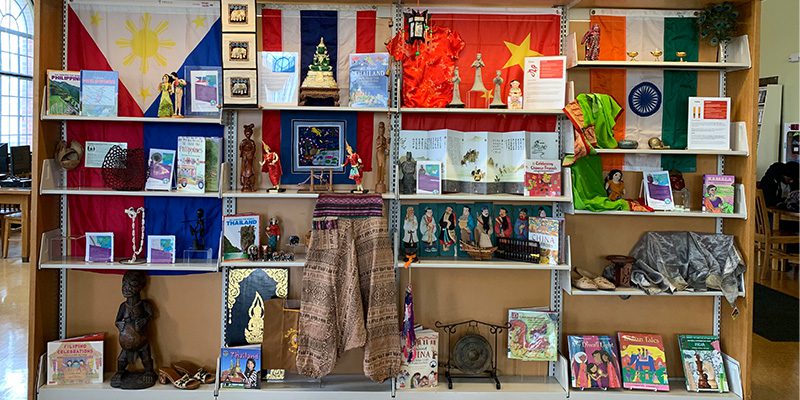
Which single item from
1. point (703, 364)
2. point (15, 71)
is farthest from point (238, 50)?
point (15, 71)

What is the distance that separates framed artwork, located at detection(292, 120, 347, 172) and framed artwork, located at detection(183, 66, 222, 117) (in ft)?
1.58

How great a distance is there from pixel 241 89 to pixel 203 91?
0.98 feet

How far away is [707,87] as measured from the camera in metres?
4.21

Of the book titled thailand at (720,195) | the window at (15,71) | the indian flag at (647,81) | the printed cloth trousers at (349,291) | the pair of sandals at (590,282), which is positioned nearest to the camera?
the printed cloth trousers at (349,291)

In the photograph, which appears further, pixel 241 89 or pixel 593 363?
pixel 593 363

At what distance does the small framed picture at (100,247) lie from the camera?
402 cm

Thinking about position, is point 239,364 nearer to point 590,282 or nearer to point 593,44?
point 590,282

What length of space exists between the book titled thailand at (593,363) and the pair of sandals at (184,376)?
218cm

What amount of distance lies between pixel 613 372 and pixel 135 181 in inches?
121

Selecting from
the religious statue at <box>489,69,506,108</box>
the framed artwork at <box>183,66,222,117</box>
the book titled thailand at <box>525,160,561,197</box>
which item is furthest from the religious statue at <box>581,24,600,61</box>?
the framed artwork at <box>183,66,222,117</box>

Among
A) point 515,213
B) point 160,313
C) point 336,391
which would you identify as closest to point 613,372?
point 515,213

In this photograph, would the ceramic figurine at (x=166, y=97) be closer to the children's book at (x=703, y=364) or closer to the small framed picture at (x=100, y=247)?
the small framed picture at (x=100, y=247)

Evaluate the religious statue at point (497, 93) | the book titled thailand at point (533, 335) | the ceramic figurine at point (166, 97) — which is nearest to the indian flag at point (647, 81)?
the religious statue at point (497, 93)

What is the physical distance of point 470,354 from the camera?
4145mm
